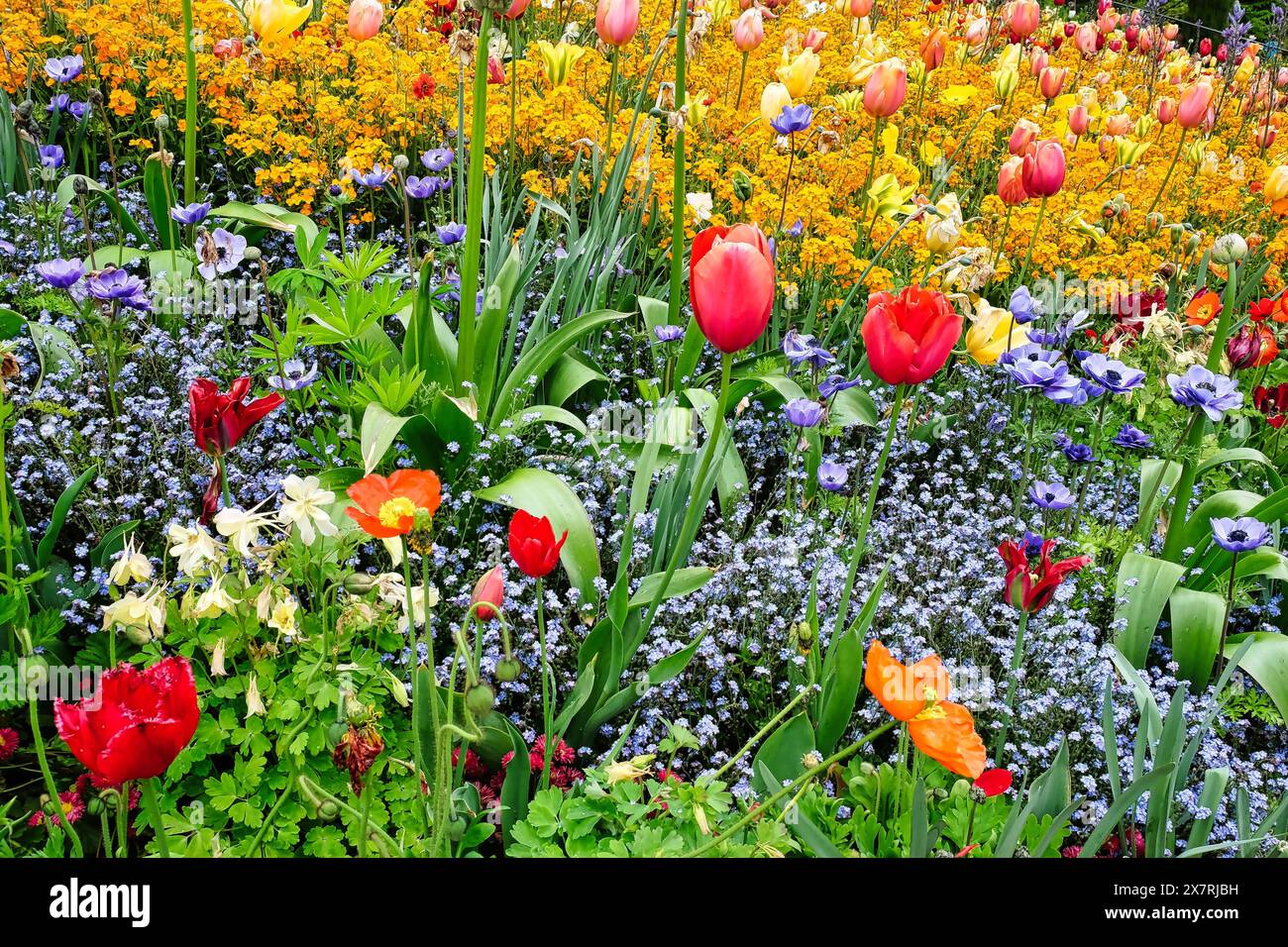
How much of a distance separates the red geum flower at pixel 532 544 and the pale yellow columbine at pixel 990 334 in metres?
1.57

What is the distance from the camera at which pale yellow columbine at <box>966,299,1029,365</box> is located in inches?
101

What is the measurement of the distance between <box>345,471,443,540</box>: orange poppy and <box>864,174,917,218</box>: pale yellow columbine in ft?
7.16

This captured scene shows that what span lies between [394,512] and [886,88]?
233 centimetres

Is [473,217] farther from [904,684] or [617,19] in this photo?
[904,684]

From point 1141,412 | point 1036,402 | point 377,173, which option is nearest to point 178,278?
point 377,173

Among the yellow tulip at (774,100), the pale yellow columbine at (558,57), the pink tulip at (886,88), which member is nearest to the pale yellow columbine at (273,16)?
the pale yellow columbine at (558,57)

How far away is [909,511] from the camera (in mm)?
2514

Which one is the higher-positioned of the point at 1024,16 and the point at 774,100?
the point at 1024,16

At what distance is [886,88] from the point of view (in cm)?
299

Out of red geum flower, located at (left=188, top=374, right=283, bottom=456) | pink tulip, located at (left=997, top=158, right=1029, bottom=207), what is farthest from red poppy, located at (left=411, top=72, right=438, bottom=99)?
red geum flower, located at (left=188, top=374, right=283, bottom=456)

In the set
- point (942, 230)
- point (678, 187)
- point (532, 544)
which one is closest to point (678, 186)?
point (678, 187)

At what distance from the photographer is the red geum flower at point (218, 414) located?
5.32 ft

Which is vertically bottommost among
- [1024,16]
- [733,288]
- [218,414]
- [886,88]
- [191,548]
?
[191,548]

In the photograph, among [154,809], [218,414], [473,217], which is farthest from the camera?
[473,217]
